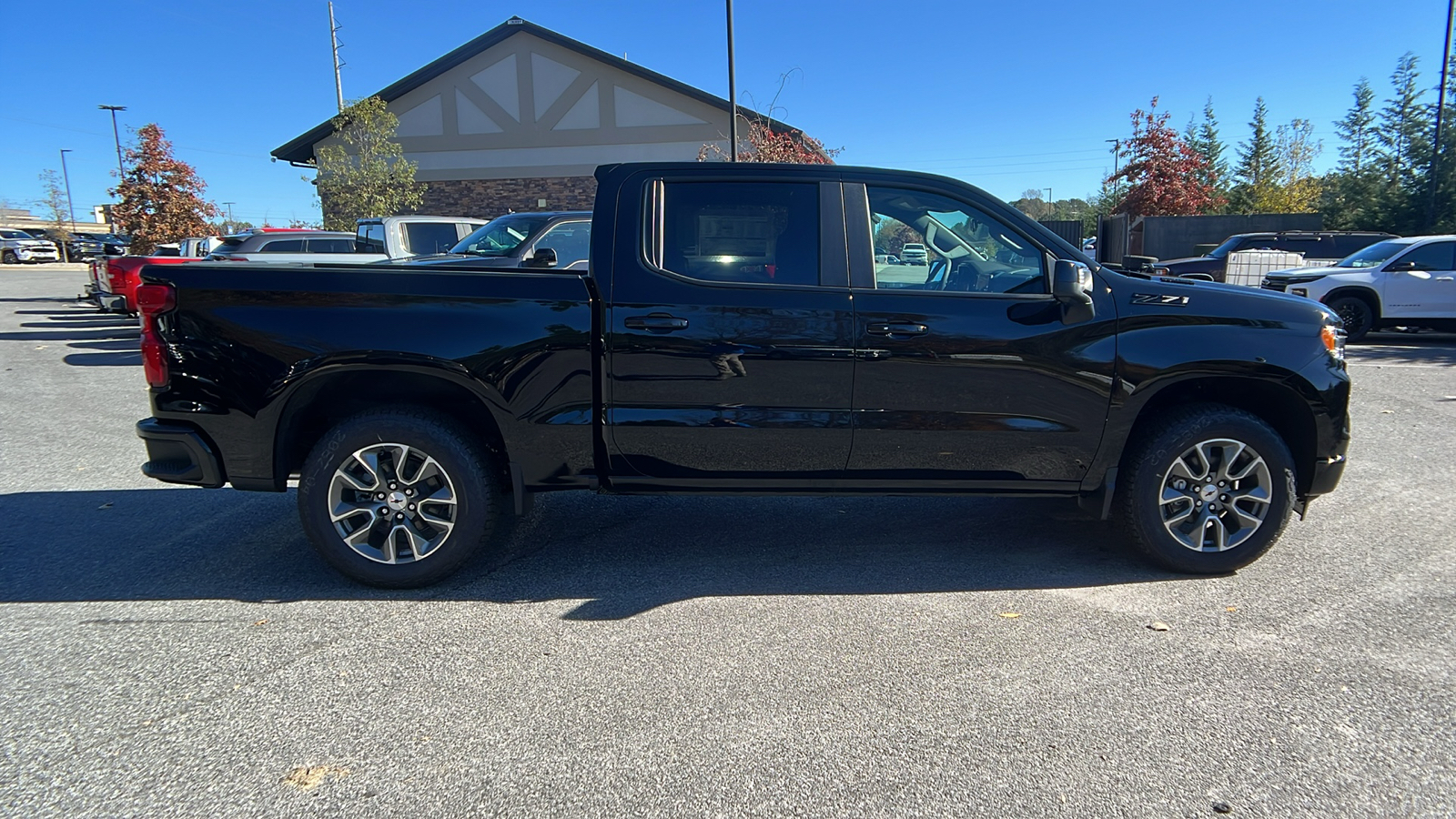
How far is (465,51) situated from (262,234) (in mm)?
16839

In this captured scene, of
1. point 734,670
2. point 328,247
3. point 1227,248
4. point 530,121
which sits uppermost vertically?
point 530,121

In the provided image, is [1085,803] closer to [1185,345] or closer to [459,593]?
[1185,345]

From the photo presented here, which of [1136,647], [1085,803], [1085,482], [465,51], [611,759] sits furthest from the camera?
[465,51]

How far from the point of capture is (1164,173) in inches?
1229

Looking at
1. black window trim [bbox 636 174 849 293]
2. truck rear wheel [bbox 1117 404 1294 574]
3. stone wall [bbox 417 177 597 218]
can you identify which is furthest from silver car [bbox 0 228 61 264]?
truck rear wheel [bbox 1117 404 1294 574]

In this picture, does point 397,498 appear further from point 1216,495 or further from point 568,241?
point 568,241

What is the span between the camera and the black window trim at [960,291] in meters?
3.97

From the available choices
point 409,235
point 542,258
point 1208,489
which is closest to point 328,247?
point 409,235

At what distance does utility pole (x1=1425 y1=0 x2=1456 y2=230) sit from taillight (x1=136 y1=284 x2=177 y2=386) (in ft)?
90.4

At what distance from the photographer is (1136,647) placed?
136 inches

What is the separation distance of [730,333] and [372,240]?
10.1 metres

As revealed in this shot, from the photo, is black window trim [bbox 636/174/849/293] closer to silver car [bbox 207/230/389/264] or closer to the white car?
silver car [bbox 207/230/389/264]

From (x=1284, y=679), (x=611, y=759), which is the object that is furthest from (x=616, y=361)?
(x=1284, y=679)

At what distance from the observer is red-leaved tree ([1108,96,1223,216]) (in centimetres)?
3102
